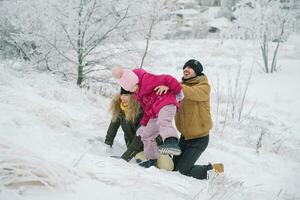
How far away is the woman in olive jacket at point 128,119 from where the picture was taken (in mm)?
4066

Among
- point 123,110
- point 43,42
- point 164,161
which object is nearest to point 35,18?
point 43,42

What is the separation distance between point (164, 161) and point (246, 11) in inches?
832

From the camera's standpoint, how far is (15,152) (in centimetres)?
217

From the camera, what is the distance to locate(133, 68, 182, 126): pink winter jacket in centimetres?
374

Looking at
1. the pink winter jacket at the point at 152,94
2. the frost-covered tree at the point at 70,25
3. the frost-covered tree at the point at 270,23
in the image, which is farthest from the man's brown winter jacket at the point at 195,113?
the frost-covered tree at the point at 270,23

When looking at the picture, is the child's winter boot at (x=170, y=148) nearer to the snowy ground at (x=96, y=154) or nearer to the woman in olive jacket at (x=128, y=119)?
the snowy ground at (x=96, y=154)

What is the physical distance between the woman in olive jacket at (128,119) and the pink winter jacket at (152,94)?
0.48 feet

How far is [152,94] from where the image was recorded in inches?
153

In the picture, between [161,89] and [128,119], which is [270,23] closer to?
[128,119]

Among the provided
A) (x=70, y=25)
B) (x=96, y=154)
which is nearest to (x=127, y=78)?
(x=96, y=154)

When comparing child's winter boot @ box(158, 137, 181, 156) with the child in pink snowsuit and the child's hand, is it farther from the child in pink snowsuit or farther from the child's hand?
the child's hand

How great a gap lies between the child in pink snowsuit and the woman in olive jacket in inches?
4.3

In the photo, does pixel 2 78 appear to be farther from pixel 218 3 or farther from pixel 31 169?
pixel 218 3

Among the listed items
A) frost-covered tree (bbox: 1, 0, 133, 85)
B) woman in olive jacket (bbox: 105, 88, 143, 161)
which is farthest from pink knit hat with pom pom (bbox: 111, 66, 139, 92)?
frost-covered tree (bbox: 1, 0, 133, 85)
